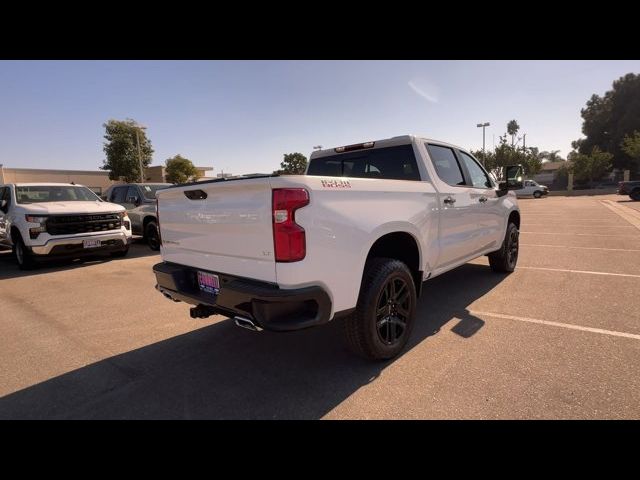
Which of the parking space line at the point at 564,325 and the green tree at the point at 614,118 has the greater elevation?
the green tree at the point at 614,118

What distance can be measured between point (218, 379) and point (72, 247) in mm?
6206

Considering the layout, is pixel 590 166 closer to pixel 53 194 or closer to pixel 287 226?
pixel 53 194

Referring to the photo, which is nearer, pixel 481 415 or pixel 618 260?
pixel 481 415

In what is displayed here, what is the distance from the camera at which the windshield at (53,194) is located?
802 cm

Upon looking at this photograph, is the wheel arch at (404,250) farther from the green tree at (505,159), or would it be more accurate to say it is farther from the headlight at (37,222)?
the green tree at (505,159)

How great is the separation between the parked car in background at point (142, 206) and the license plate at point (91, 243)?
1.96 m

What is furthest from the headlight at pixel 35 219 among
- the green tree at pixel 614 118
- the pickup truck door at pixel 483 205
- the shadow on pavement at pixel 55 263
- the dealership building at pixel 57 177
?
the green tree at pixel 614 118

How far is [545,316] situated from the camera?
3816 millimetres
